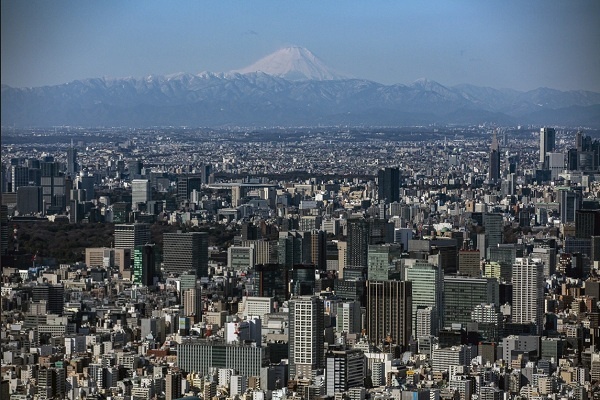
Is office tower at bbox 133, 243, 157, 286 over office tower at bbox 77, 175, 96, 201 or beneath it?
beneath

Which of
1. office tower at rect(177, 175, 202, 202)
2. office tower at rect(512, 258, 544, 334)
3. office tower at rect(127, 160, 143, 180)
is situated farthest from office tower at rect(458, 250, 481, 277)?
office tower at rect(127, 160, 143, 180)

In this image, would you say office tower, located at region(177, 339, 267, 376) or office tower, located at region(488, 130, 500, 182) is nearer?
office tower, located at region(177, 339, 267, 376)

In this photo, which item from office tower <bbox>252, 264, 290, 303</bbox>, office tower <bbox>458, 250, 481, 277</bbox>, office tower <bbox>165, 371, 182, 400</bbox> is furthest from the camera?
office tower <bbox>458, 250, 481, 277</bbox>

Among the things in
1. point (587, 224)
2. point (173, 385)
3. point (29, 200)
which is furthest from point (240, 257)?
point (173, 385)

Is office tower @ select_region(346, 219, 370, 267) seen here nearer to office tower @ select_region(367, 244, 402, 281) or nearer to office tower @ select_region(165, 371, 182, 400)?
office tower @ select_region(367, 244, 402, 281)

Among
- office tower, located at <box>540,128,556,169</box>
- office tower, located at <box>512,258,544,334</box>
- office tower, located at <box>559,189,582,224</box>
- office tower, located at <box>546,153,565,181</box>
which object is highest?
office tower, located at <box>540,128,556,169</box>

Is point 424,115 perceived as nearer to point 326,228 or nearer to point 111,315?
point 326,228

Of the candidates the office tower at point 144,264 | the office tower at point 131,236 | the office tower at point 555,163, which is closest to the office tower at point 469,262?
the office tower at point 555,163
